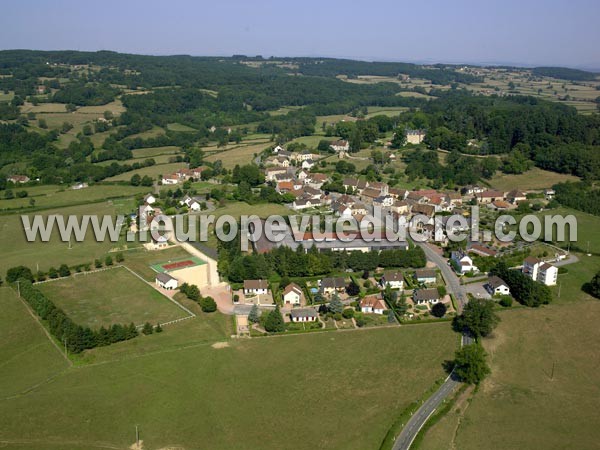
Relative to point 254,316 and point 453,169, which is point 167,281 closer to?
point 254,316

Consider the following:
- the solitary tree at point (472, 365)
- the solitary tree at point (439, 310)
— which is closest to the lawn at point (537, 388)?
the solitary tree at point (472, 365)

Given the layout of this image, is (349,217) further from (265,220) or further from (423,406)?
(423,406)

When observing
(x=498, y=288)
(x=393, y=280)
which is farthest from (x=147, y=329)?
(x=498, y=288)

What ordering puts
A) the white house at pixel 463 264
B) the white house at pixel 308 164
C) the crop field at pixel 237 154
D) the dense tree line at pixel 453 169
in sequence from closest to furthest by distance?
the white house at pixel 463 264, the dense tree line at pixel 453 169, the white house at pixel 308 164, the crop field at pixel 237 154

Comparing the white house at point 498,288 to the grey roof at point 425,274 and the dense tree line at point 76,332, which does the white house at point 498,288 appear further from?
the dense tree line at point 76,332

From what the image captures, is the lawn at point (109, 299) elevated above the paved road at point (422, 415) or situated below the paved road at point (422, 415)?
below

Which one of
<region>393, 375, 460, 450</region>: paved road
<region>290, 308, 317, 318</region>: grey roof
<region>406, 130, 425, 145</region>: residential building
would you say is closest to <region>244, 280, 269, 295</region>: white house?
<region>290, 308, 317, 318</region>: grey roof

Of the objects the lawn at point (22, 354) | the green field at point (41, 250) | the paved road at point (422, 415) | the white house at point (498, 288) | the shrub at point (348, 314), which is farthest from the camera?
the green field at point (41, 250)
